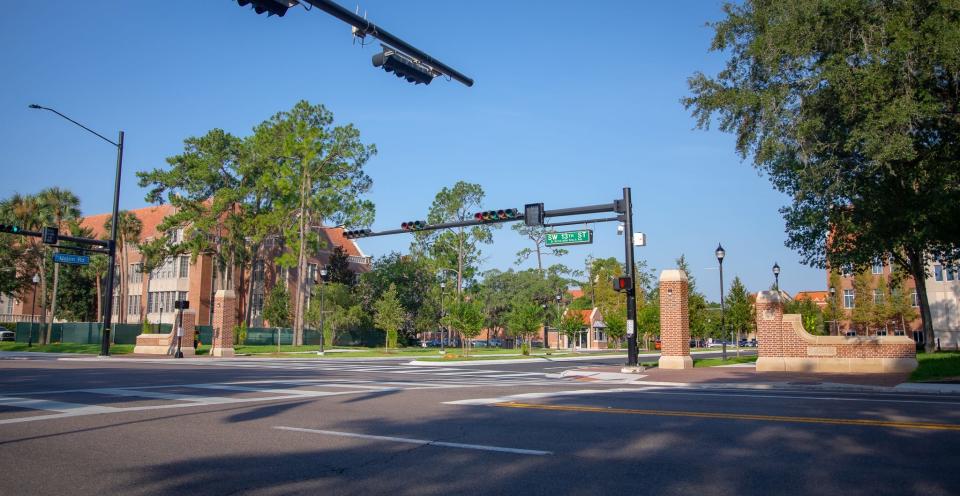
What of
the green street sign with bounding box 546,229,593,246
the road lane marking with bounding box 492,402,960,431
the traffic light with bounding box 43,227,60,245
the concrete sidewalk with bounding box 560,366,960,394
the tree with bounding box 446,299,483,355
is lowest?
the concrete sidewalk with bounding box 560,366,960,394

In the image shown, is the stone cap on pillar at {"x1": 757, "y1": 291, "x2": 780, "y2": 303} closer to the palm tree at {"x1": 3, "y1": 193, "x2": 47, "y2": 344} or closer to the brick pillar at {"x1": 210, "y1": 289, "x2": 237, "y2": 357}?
the brick pillar at {"x1": 210, "y1": 289, "x2": 237, "y2": 357}

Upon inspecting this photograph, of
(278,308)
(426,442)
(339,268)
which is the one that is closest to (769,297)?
(426,442)

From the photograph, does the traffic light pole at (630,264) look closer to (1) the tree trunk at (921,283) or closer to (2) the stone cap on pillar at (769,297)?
(2) the stone cap on pillar at (769,297)

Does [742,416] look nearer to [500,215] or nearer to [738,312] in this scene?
[500,215]

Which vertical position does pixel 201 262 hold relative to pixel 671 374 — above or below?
above

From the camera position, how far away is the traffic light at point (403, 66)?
11.6 m

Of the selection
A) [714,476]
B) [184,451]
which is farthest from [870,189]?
[184,451]

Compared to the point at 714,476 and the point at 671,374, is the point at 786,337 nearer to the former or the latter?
the point at 671,374

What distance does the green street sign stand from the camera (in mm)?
24734

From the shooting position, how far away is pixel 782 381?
59.3 feet

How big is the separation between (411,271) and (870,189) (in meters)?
51.8

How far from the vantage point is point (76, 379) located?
57.4 ft

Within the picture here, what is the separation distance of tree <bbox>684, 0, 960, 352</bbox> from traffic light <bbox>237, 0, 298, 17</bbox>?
15.5 metres

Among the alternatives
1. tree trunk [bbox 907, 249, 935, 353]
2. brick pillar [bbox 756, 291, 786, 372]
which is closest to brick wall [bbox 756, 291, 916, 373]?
brick pillar [bbox 756, 291, 786, 372]
